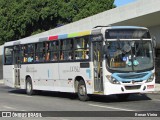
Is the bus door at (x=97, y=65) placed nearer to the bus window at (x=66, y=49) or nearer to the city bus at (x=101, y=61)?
the city bus at (x=101, y=61)

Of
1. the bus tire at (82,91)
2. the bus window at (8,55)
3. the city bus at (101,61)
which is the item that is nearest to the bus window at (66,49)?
the city bus at (101,61)

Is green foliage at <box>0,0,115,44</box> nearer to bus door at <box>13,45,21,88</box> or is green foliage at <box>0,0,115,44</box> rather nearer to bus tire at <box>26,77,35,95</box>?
bus door at <box>13,45,21,88</box>

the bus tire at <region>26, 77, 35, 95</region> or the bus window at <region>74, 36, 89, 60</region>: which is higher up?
the bus window at <region>74, 36, 89, 60</region>

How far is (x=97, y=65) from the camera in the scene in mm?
17641

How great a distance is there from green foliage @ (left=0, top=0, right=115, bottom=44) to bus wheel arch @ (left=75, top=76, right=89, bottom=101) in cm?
3824

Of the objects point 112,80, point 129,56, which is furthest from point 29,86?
A: point 129,56

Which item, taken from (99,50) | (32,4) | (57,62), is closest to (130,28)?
(99,50)

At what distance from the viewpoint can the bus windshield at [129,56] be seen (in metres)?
17.1

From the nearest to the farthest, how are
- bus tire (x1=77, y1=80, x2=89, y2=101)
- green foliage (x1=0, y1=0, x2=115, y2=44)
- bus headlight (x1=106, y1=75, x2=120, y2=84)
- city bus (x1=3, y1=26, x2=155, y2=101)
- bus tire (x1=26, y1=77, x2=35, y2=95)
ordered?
bus headlight (x1=106, y1=75, x2=120, y2=84) < city bus (x1=3, y1=26, x2=155, y2=101) < bus tire (x1=77, y1=80, x2=89, y2=101) < bus tire (x1=26, y1=77, x2=35, y2=95) < green foliage (x1=0, y1=0, x2=115, y2=44)

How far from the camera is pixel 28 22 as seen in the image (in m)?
59.6

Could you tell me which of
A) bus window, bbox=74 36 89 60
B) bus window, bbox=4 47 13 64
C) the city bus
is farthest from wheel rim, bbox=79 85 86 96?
bus window, bbox=4 47 13 64

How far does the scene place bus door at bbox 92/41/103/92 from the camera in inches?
687

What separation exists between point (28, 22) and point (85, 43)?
4201cm

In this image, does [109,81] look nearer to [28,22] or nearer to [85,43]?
[85,43]
